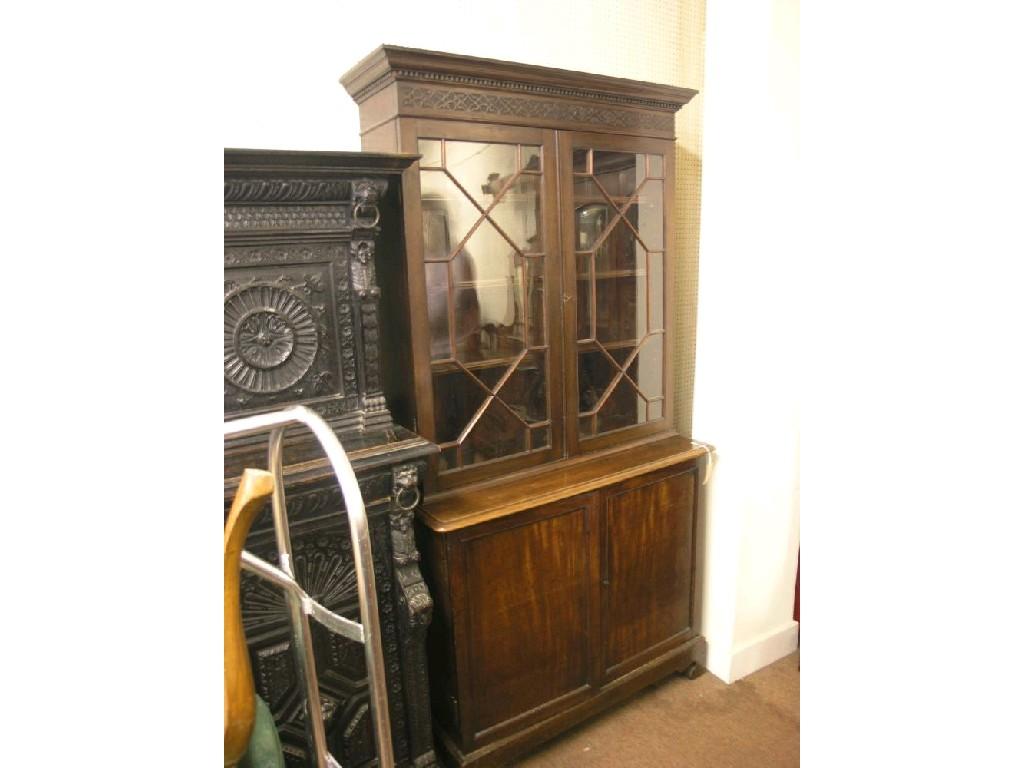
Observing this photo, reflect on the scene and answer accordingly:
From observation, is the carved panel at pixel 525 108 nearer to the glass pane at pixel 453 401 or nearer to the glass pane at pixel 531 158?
the glass pane at pixel 531 158

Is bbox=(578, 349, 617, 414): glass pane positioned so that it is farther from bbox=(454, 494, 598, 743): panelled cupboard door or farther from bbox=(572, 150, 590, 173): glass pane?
bbox=(572, 150, 590, 173): glass pane

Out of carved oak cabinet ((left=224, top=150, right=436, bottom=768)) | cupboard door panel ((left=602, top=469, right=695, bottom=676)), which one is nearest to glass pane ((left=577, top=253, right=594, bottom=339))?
cupboard door panel ((left=602, top=469, right=695, bottom=676))

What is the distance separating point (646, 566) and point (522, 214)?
1.09 m

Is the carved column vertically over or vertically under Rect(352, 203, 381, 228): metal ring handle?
under

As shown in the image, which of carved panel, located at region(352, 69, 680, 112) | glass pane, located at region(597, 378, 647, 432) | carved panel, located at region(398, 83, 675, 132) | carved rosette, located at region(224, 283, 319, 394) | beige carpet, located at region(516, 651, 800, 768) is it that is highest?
carved panel, located at region(352, 69, 680, 112)

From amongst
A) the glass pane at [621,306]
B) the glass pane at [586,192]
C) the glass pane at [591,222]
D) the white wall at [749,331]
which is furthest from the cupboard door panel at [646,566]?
the glass pane at [586,192]

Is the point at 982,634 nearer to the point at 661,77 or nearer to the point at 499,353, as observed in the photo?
the point at 499,353

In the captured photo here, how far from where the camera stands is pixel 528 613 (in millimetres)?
1737

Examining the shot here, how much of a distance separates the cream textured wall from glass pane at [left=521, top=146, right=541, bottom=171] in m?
0.43

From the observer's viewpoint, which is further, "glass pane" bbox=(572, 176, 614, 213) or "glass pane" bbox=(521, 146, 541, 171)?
"glass pane" bbox=(572, 176, 614, 213)

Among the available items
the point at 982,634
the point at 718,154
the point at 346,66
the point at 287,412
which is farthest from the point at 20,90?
the point at 718,154

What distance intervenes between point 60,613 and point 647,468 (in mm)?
1816

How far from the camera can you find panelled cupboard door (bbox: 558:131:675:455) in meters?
A: 1.83

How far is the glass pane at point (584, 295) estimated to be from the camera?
1877mm
